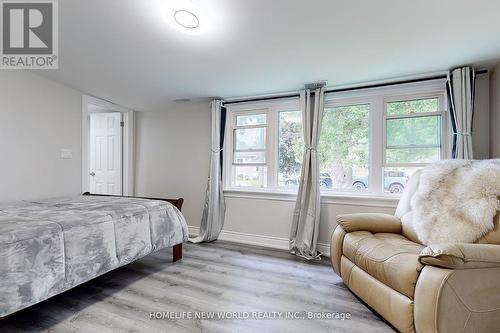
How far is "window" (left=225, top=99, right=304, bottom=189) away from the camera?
10.8 feet

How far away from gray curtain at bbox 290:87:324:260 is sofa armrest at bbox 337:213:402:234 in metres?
0.77

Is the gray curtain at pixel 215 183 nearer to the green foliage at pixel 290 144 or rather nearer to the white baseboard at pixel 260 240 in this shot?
the white baseboard at pixel 260 240

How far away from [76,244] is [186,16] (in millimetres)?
1784

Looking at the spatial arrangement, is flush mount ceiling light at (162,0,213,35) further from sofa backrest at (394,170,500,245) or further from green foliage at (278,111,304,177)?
sofa backrest at (394,170,500,245)

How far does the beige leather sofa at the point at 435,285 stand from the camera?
127cm

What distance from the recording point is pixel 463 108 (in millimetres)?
2344

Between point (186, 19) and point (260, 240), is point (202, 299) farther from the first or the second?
point (186, 19)

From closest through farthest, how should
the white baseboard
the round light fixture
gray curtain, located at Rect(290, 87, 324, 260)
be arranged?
the round light fixture
gray curtain, located at Rect(290, 87, 324, 260)
the white baseboard

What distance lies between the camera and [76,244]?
167 cm

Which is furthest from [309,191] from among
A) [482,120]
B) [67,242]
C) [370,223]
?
[67,242]

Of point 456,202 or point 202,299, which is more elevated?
point 456,202

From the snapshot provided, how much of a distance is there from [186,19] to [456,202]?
2359 millimetres

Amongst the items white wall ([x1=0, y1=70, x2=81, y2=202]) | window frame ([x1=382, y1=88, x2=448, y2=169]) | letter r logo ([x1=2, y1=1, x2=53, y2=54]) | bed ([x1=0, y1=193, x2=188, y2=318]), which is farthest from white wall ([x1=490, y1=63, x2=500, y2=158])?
white wall ([x1=0, y1=70, x2=81, y2=202])

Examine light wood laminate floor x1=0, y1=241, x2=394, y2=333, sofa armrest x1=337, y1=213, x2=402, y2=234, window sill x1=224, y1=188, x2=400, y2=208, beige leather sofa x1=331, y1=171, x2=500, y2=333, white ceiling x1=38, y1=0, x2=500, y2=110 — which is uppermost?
white ceiling x1=38, y1=0, x2=500, y2=110
